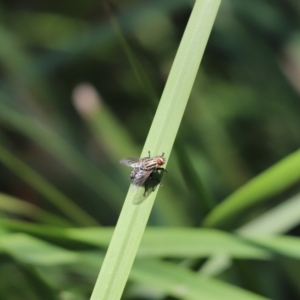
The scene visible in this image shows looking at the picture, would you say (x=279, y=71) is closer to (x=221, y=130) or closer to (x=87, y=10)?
(x=221, y=130)

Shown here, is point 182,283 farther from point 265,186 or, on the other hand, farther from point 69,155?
point 69,155

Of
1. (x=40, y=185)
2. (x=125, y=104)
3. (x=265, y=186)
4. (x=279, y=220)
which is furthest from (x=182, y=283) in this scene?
(x=125, y=104)

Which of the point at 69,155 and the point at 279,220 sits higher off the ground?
the point at 69,155

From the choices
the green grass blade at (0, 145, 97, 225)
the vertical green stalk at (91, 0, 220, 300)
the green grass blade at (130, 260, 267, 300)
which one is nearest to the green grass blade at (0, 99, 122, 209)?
the green grass blade at (0, 145, 97, 225)

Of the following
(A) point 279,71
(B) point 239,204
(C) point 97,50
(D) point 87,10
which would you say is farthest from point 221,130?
(B) point 239,204

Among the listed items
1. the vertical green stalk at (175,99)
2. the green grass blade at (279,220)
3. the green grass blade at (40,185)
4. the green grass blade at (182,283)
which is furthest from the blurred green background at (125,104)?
the vertical green stalk at (175,99)

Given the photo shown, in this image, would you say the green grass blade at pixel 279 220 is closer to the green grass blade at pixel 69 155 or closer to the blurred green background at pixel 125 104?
the blurred green background at pixel 125 104
